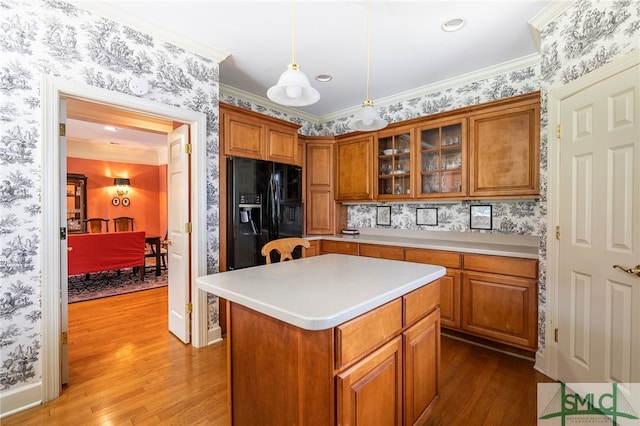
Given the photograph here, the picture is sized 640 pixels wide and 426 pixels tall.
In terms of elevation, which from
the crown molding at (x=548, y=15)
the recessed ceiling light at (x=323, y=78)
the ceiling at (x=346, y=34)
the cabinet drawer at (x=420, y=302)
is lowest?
the cabinet drawer at (x=420, y=302)

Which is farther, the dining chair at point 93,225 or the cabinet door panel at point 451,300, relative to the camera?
the dining chair at point 93,225

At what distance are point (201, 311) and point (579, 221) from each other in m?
3.00

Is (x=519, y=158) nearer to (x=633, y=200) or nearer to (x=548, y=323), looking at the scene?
(x=633, y=200)

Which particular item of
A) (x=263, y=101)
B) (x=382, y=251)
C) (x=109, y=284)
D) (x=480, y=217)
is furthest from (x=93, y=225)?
(x=480, y=217)

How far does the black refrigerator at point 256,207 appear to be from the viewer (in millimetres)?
2854

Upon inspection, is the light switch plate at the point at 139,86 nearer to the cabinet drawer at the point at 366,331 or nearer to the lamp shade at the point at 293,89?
the lamp shade at the point at 293,89

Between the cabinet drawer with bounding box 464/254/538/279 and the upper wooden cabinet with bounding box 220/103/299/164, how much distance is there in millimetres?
2235

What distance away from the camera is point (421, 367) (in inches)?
58.6

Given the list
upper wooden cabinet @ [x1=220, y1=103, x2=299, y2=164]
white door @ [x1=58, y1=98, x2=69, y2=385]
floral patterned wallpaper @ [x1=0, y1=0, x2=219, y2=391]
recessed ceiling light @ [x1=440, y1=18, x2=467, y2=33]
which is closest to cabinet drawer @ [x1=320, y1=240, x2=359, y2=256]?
upper wooden cabinet @ [x1=220, y1=103, x2=299, y2=164]

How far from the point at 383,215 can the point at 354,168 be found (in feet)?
2.49

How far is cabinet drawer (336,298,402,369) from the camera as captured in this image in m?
1.00

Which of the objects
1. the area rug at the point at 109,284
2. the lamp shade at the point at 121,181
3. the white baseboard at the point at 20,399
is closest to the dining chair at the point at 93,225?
the lamp shade at the point at 121,181

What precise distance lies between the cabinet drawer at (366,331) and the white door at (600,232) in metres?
1.39

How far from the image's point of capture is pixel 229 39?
2477mm
